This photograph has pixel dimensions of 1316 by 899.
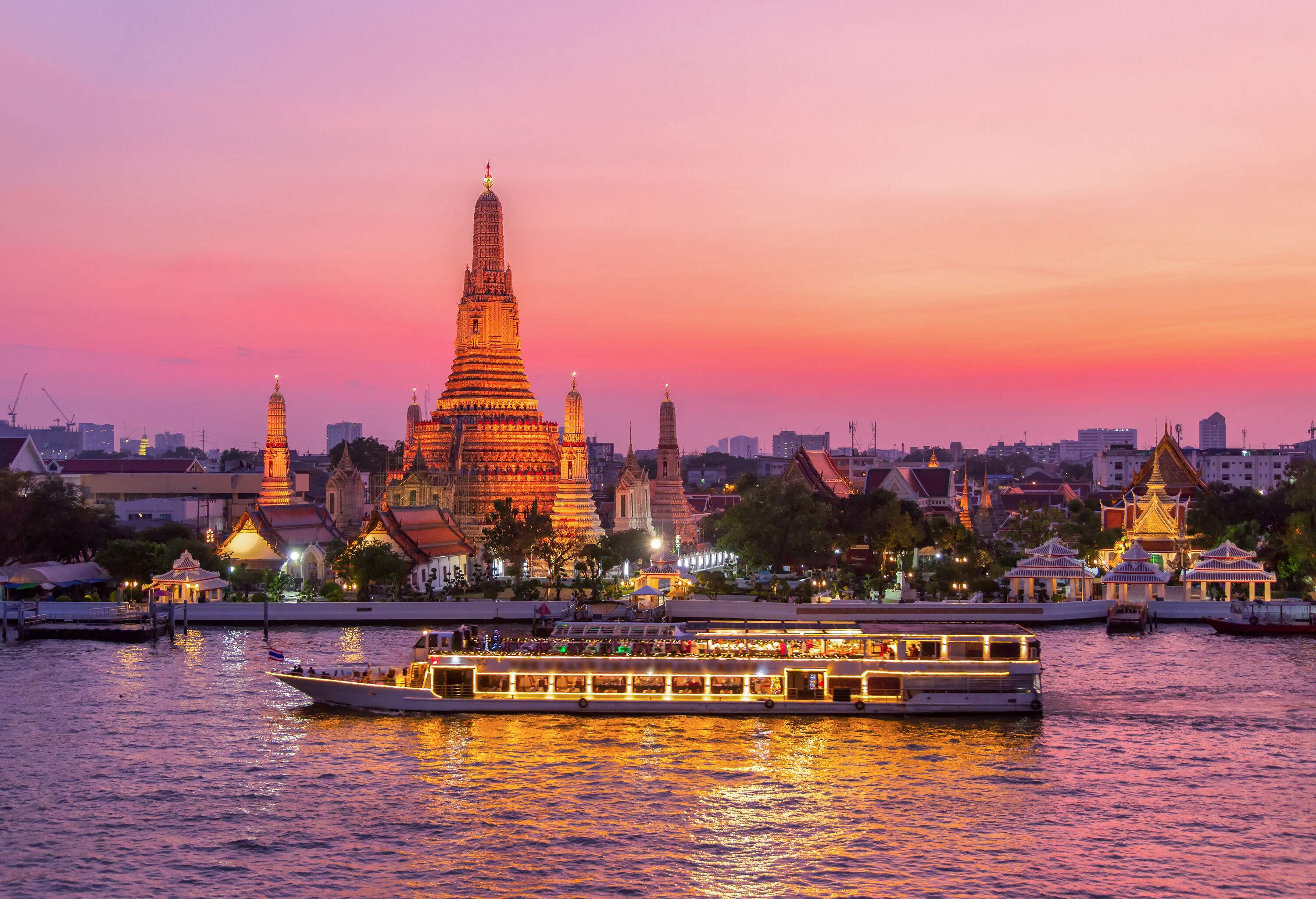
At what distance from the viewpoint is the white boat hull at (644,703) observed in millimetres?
52188

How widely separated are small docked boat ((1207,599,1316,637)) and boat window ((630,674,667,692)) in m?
33.4

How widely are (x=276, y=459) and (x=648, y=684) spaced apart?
199 ft

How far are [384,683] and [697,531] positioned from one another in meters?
72.7

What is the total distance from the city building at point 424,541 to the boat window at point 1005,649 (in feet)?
131

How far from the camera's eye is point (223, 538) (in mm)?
103000

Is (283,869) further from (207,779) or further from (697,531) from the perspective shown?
(697,531)

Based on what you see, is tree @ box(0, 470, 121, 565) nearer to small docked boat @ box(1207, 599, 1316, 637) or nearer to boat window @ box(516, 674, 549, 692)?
boat window @ box(516, 674, 549, 692)

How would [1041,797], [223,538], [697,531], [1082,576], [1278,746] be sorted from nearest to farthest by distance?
[1041,797] < [1278,746] < [1082,576] < [223,538] < [697,531]

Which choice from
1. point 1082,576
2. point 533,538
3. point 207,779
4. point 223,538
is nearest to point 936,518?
point 1082,576

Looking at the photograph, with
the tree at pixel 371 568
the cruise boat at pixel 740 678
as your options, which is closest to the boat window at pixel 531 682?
the cruise boat at pixel 740 678

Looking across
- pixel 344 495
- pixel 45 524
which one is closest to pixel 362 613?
pixel 45 524

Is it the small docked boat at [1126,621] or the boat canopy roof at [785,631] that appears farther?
the small docked boat at [1126,621]

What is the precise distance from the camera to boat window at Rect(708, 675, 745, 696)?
53.0 metres

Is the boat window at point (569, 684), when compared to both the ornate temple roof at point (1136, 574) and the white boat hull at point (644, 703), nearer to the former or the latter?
the white boat hull at point (644, 703)
